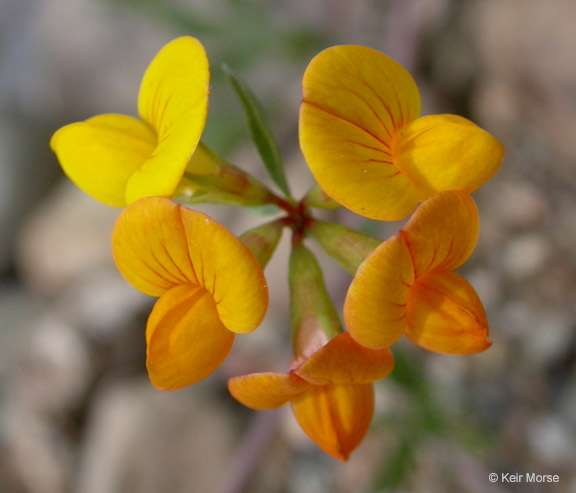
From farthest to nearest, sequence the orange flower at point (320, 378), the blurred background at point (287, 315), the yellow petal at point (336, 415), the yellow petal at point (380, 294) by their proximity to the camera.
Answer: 1. the blurred background at point (287, 315)
2. the yellow petal at point (336, 415)
3. the orange flower at point (320, 378)
4. the yellow petal at point (380, 294)

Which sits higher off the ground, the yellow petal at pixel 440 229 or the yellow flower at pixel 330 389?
the yellow petal at pixel 440 229

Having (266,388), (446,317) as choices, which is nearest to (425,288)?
(446,317)

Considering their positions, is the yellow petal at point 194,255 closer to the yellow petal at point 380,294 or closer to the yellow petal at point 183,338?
the yellow petal at point 183,338

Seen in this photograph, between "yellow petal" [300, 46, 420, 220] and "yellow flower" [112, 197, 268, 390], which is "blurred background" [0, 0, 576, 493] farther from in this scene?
"yellow flower" [112, 197, 268, 390]

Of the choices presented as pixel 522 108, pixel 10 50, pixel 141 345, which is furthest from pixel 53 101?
pixel 522 108

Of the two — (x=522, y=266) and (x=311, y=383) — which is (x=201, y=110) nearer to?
(x=311, y=383)

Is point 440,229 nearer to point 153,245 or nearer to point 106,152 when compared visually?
point 153,245

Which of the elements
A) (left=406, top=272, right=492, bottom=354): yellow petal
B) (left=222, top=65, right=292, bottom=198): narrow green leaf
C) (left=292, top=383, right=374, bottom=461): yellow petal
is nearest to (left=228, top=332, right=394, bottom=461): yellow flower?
Result: (left=292, top=383, right=374, bottom=461): yellow petal

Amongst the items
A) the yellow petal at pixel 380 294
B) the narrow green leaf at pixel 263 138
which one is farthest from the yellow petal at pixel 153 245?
the narrow green leaf at pixel 263 138
